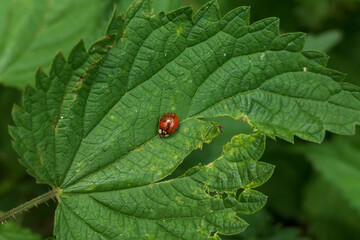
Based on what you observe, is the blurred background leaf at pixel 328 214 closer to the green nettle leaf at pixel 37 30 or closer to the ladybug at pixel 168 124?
the ladybug at pixel 168 124

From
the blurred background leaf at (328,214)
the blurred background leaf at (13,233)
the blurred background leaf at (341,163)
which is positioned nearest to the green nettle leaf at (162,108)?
the blurred background leaf at (13,233)

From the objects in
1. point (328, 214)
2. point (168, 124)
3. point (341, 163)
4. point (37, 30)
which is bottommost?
point (328, 214)

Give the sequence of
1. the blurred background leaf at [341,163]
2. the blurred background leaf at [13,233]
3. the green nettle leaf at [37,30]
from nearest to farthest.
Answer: the blurred background leaf at [13,233], the green nettle leaf at [37,30], the blurred background leaf at [341,163]

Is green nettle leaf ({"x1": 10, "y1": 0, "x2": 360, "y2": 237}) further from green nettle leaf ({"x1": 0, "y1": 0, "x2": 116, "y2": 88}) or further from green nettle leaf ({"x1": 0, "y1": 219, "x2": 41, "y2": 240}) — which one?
green nettle leaf ({"x1": 0, "y1": 0, "x2": 116, "y2": 88})

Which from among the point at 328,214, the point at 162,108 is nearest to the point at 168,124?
the point at 162,108

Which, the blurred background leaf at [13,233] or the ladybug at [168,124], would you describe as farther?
the blurred background leaf at [13,233]

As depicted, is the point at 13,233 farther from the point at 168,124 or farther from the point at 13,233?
the point at 168,124
